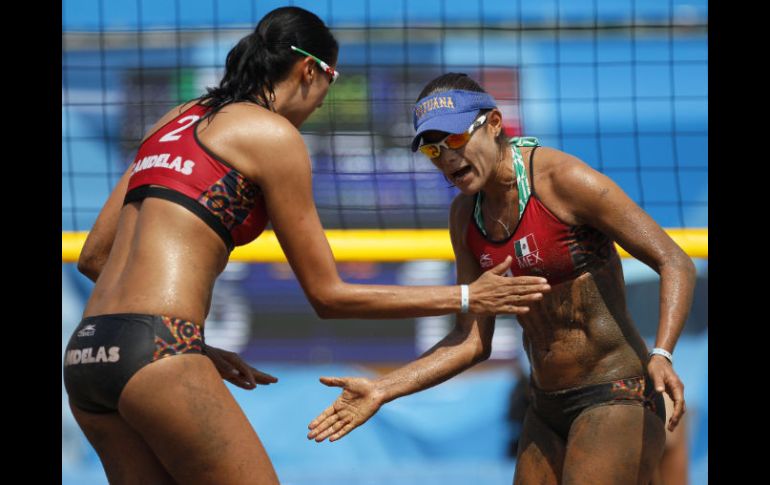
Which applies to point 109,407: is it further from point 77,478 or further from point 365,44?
point 365,44

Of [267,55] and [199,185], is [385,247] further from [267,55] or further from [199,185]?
[199,185]

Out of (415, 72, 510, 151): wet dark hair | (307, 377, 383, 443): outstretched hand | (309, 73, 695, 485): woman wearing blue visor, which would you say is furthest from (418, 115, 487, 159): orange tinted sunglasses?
(307, 377, 383, 443): outstretched hand

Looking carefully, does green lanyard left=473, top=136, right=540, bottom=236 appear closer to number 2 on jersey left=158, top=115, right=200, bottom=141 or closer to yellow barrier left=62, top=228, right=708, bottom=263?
number 2 on jersey left=158, top=115, right=200, bottom=141

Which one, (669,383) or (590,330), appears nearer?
(669,383)

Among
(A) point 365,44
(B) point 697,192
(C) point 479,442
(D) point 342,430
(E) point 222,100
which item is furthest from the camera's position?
(A) point 365,44

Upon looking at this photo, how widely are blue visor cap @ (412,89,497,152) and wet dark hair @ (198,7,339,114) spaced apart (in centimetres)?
50

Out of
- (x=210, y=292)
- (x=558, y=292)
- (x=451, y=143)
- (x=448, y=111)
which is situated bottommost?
(x=558, y=292)

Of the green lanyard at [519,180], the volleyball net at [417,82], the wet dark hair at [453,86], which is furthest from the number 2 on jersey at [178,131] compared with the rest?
the volleyball net at [417,82]

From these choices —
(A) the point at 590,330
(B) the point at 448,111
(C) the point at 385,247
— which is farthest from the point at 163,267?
(C) the point at 385,247

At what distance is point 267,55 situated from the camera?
3.14 metres

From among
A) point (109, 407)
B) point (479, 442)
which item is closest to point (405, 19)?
point (479, 442)

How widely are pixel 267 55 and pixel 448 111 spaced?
687mm

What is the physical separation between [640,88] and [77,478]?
19.6 feet

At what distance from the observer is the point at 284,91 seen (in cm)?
318
